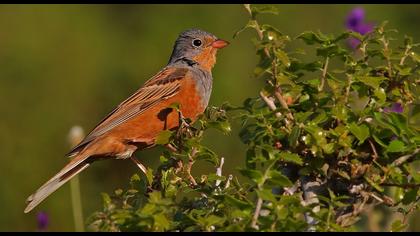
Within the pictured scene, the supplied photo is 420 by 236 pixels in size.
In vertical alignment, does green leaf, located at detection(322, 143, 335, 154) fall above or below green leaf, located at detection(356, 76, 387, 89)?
below

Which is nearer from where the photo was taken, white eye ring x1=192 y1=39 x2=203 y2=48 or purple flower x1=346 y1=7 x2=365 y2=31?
purple flower x1=346 y1=7 x2=365 y2=31

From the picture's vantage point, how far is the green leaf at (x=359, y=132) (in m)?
3.60

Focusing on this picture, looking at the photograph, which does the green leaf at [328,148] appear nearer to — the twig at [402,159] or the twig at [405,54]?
the twig at [402,159]

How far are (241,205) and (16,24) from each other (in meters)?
10.0

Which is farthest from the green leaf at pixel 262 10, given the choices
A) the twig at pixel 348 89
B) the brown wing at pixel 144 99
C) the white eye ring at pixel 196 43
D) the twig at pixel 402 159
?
the white eye ring at pixel 196 43

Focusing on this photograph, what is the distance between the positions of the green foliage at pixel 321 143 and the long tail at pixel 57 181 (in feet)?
7.07

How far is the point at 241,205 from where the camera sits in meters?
3.38

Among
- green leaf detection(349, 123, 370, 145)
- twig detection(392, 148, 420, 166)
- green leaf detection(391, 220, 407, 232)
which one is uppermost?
green leaf detection(349, 123, 370, 145)

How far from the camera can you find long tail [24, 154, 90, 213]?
19.8 feet

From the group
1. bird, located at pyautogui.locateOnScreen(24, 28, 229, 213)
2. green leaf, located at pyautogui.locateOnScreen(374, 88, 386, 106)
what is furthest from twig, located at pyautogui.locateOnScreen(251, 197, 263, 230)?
bird, located at pyautogui.locateOnScreen(24, 28, 229, 213)

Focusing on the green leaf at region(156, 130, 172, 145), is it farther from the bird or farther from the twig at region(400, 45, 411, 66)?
the bird

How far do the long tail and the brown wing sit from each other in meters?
0.24

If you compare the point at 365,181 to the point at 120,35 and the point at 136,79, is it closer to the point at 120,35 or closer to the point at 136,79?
the point at 136,79

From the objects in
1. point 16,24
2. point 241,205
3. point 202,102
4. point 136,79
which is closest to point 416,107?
point 241,205
